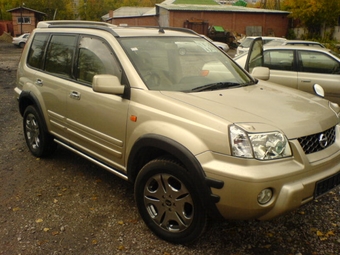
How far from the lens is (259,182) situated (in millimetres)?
2838

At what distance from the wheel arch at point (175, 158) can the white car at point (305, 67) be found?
191 inches

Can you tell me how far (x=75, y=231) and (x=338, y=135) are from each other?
2.53m

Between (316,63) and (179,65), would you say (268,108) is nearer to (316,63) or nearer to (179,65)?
(179,65)

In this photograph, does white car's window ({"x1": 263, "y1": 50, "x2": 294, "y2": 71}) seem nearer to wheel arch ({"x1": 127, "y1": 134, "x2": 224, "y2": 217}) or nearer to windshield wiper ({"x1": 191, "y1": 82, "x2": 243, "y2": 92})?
windshield wiper ({"x1": 191, "y1": 82, "x2": 243, "y2": 92})

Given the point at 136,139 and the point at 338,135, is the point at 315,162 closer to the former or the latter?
the point at 338,135

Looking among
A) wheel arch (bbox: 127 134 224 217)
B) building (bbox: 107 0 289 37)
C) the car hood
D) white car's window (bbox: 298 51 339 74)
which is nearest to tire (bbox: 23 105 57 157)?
wheel arch (bbox: 127 134 224 217)

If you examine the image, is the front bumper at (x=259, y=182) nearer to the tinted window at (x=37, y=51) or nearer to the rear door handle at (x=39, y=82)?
the rear door handle at (x=39, y=82)

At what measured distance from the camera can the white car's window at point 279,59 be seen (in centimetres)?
861

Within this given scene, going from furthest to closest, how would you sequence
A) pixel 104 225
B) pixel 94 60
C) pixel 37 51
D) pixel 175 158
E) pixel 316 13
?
pixel 316 13 → pixel 37 51 → pixel 94 60 → pixel 104 225 → pixel 175 158

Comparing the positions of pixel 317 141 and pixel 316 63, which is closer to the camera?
pixel 317 141

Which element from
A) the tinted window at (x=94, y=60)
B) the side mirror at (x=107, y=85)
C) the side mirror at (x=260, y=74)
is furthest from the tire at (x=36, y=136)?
the side mirror at (x=260, y=74)

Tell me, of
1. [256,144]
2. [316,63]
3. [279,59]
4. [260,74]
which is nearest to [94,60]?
[260,74]

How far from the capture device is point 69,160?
18.2 feet

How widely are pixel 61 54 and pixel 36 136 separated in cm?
133
